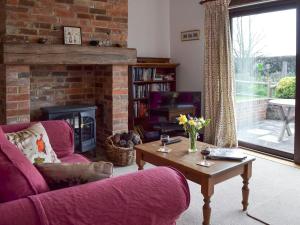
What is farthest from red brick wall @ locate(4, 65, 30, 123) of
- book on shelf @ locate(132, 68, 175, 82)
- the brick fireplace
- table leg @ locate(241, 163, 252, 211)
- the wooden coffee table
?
table leg @ locate(241, 163, 252, 211)

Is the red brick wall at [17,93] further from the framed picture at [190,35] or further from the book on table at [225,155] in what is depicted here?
the framed picture at [190,35]

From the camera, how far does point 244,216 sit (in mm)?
2463

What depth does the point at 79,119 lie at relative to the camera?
3.81 m

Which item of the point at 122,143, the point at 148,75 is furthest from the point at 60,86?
the point at 148,75

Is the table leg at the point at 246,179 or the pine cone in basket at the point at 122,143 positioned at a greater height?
the pine cone in basket at the point at 122,143

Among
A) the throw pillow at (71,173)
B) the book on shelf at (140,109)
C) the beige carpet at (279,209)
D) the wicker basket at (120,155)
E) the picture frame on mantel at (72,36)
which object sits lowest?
the beige carpet at (279,209)

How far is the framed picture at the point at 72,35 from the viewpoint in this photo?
370 cm

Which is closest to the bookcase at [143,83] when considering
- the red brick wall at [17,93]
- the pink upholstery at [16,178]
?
the red brick wall at [17,93]

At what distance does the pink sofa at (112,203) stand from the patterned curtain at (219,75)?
10.1ft

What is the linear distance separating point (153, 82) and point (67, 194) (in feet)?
12.7

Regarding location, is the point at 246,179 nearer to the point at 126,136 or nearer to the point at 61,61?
the point at 126,136

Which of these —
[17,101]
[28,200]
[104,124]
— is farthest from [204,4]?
[28,200]

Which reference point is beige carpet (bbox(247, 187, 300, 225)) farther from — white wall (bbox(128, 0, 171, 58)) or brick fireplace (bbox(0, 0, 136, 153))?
white wall (bbox(128, 0, 171, 58))

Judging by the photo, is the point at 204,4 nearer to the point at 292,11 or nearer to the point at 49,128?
the point at 292,11
